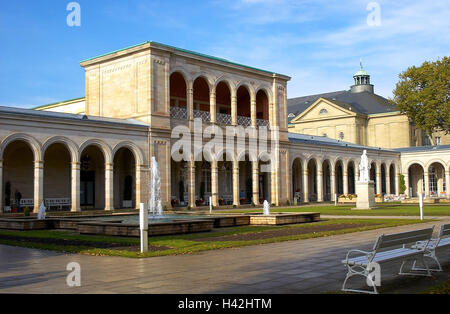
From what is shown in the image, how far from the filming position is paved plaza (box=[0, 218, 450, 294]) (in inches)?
308

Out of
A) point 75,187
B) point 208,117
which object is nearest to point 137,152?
→ point 75,187

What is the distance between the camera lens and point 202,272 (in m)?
9.30

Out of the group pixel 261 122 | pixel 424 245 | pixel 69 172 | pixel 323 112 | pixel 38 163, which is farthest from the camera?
pixel 323 112

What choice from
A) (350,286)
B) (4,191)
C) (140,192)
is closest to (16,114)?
(4,191)

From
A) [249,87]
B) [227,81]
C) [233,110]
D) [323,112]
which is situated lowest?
[233,110]

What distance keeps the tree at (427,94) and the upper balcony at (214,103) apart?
25891 millimetres

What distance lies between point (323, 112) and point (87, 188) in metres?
45.2

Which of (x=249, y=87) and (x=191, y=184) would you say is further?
(x=249, y=87)

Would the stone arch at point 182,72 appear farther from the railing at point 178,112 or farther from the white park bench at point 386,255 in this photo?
the white park bench at point 386,255

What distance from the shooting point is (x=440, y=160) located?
6059 centimetres

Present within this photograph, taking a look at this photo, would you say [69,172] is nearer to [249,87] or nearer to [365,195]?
[249,87]

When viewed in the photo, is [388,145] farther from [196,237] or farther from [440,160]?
[196,237]

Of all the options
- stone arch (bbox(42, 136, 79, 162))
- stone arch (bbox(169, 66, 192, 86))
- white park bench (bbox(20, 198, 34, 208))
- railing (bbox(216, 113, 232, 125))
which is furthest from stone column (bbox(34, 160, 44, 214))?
railing (bbox(216, 113, 232, 125))

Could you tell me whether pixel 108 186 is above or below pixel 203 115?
below
